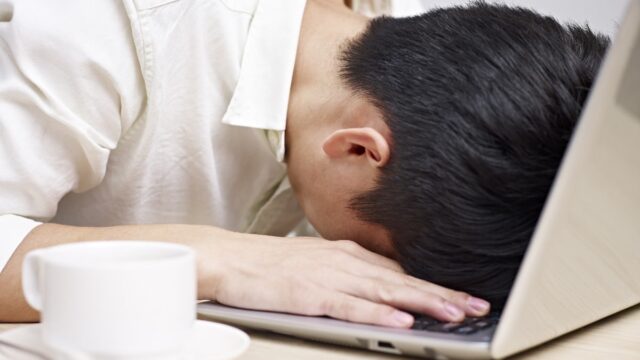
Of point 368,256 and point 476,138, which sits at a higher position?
point 476,138

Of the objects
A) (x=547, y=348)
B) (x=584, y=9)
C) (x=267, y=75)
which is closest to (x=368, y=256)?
(x=547, y=348)

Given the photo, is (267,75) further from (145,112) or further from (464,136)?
(464,136)

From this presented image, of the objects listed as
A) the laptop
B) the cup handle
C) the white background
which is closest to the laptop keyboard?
the laptop

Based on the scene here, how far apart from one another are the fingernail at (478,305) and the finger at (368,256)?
9 cm

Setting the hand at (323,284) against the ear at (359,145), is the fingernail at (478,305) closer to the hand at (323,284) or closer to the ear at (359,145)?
the hand at (323,284)

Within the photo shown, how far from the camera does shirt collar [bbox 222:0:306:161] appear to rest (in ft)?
3.18

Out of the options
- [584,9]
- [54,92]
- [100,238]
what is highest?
[584,9]

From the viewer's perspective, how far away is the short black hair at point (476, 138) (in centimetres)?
70

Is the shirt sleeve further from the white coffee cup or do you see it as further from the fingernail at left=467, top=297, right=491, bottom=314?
the fingernail at left=467, top=297, right=491, bottom=314

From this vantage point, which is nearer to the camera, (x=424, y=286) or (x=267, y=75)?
(x=424, y=286)

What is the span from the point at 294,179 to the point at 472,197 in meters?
0.32

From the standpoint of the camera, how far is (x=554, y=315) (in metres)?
0.61

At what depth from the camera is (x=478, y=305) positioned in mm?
702

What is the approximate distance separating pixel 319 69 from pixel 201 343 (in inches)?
18.5
